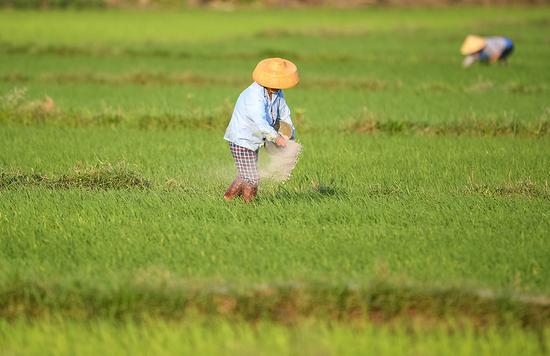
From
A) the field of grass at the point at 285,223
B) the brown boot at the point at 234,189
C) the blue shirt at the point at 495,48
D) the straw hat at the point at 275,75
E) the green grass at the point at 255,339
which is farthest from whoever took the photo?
the blue shirt at the point at 495,48

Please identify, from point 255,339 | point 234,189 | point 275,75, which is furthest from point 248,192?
point 255,339

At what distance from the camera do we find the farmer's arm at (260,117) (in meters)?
5.72

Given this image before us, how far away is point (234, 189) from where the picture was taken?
6156 millimetres

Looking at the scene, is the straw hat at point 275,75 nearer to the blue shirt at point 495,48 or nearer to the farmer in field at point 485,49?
the farmer in field at point 485,49

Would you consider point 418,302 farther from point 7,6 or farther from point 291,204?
point 7,6

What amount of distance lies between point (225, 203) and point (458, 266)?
190 centimetres

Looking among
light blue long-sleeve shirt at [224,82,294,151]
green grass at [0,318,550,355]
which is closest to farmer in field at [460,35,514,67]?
light blue long-sleeve shirt at [224,82,294,151]

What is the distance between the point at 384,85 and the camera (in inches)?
517

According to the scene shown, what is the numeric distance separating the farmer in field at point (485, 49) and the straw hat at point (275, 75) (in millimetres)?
9629

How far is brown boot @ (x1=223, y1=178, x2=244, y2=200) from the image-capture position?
6141 millimetres

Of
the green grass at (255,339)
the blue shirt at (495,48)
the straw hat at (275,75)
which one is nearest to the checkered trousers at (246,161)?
the straw hat at (275,75)

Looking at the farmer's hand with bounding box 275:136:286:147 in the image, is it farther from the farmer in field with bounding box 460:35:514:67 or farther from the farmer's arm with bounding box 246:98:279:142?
the farmer in field with bounding box 460:35:514:67

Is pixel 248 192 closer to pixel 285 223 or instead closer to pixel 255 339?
pixel 285 223

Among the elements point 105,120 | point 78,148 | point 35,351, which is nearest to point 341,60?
point 105,120
